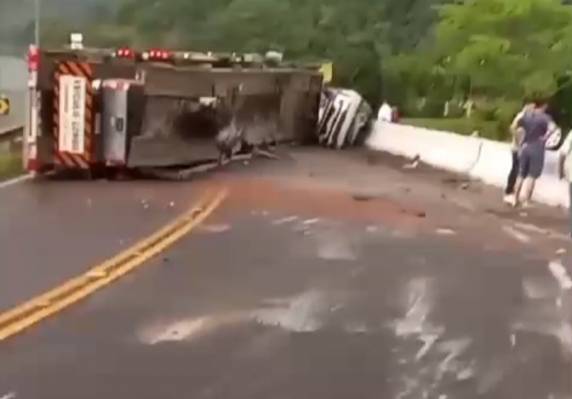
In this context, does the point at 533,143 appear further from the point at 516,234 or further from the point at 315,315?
the point at 315,315

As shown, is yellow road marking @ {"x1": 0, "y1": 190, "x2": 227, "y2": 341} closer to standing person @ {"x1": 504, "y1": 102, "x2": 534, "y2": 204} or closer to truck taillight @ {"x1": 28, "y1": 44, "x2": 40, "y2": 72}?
truck taillight @ {"x1": 28, "y1": 44, "x2": 40, "y2": 72}

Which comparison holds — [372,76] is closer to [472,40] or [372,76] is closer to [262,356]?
[472,40]

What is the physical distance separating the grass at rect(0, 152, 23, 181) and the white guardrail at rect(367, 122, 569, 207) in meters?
9.07

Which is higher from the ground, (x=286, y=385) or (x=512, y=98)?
(x=286, y=385)

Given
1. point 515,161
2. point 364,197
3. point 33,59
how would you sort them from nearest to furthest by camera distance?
1. point 364,197
2. point 515,161
3. point 33,59

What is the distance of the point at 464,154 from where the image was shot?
1353 inches

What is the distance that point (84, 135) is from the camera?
25312 millimetres

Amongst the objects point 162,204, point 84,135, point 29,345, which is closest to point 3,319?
point 29,345

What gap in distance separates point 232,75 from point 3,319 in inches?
881

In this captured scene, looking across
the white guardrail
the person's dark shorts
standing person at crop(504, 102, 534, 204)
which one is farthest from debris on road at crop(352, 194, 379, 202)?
the white guardrail

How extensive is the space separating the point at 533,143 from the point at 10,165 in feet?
31.9

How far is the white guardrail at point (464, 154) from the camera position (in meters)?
25.9

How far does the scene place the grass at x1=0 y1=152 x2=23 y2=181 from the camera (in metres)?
25.8

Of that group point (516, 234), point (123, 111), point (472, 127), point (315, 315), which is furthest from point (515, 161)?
point (472, 127)
